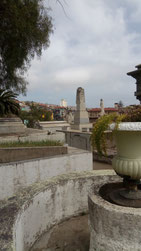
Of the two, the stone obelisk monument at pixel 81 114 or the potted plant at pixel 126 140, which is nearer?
the potted plant at pixel 126 140

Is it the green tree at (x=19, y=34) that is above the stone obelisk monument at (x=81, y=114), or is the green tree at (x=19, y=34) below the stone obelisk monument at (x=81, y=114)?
above

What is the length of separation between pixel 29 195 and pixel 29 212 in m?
0.22

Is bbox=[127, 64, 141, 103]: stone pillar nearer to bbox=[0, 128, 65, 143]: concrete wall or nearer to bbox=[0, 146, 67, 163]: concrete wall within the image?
bbox=[0, 146, 67, 163]: concrete wall

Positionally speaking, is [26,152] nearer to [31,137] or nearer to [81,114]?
[31,137]

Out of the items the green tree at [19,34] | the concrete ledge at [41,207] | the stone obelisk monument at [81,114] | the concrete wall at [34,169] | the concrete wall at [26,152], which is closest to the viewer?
the concrete ledge at [41,207]

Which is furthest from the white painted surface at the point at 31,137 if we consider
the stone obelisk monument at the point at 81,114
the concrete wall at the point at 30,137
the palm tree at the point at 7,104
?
the stone obelisk monument at the point at 81,114

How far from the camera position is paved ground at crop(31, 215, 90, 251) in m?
2.59

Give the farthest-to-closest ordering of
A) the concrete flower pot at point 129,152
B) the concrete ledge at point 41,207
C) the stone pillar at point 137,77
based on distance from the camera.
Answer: the stone pillar at point 137,77
the concrete flower pot at point 129,152
the concrete ledge at point 41,207

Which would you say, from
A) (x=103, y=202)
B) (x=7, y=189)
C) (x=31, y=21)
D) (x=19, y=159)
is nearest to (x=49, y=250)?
(x=103, y=202)

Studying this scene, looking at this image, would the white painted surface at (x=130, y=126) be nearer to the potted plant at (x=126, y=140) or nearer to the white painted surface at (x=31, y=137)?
the potted plant at (x=126, y=140)

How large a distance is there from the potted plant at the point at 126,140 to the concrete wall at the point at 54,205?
Answer: 865 mm

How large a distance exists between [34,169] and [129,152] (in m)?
3.09

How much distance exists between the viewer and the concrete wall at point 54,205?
97.3 inches

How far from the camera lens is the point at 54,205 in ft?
10.0
